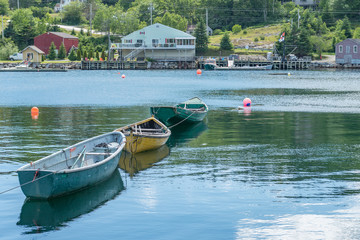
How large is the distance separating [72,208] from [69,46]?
135 metres

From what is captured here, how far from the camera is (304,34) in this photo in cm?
14212

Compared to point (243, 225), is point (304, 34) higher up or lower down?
higher up

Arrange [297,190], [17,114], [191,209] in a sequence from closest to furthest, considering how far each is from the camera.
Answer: [191,209], [297,190], [17,114]

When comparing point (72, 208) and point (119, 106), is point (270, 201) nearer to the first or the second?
point (72, 208)

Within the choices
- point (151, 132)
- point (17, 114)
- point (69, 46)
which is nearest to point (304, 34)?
point (69, 46)

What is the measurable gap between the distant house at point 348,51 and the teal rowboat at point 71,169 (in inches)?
4772

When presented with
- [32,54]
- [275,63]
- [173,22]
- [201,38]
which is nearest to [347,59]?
[275,63]

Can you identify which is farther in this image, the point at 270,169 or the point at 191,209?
the point at 270,169

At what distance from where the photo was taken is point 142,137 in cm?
2948

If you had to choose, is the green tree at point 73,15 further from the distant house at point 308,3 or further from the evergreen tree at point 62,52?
the distant house at point 308,3

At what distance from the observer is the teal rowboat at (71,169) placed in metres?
19.8

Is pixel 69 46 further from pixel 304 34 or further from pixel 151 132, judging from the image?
pixel 151 132

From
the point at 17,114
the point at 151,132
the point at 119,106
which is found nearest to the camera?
the point at 151,132

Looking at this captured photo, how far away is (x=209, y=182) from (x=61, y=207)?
6.63 metres
